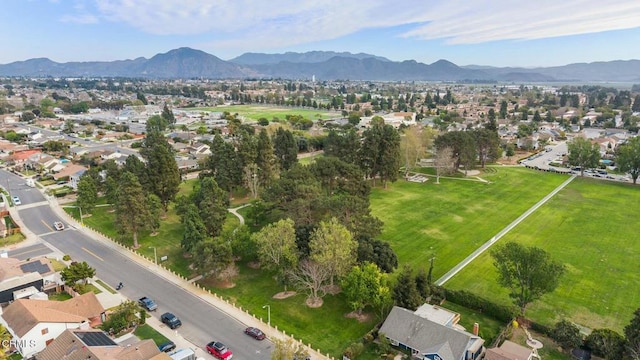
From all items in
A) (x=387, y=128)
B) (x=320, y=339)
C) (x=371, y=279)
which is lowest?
(x=320, y=339)

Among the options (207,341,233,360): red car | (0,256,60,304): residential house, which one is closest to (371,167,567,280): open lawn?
(207,341,233,360): red car

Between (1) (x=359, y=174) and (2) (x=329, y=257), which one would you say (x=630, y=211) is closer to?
(1) (x=359, y=174)

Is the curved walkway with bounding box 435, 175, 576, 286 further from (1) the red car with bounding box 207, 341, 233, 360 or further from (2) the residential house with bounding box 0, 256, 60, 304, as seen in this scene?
(2) the residential house with bounding box 0, 256, 60, 304

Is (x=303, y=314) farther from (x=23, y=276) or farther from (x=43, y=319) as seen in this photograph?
(x=23, y=276)

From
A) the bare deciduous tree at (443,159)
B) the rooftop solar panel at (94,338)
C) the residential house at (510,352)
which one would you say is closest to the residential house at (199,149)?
the bare deciduous tree at (443,159)

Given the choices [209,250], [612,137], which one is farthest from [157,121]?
[612,137]

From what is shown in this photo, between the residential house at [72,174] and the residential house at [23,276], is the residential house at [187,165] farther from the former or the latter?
the residential house at [23,276]

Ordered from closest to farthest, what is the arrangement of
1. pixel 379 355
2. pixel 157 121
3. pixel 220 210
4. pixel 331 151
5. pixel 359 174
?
pixel 379 355 → pixel 220 210 → pixel 359 174 → pixel 331 151 → pixel 157 121

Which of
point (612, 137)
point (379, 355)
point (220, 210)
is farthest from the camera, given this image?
point (612, 137)
